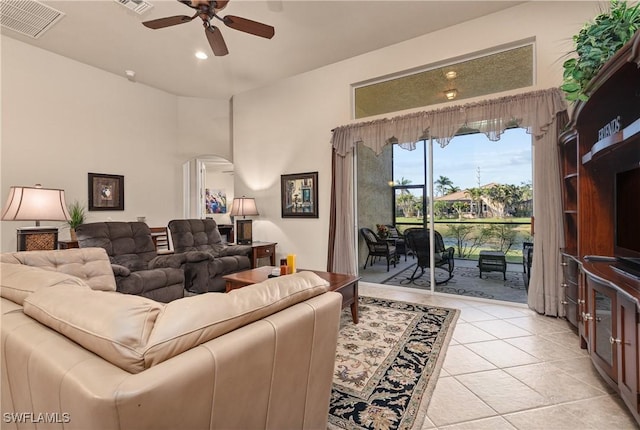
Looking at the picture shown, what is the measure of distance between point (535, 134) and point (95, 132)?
599 centimetres

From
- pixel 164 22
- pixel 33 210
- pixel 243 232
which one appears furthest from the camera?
pixel 243 232

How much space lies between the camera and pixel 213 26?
8.86 feet

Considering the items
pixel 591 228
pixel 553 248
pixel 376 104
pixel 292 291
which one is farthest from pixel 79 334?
pixel 376 104

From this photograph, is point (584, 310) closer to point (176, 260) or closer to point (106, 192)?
point (176, 260)

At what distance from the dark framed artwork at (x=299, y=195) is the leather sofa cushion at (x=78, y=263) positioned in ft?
9.53

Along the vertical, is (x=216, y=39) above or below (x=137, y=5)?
below

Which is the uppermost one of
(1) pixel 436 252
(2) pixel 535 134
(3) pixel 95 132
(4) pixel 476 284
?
(3) pixel 95 132

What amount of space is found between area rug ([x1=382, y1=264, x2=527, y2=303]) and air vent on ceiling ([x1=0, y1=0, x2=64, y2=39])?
5.35 metres

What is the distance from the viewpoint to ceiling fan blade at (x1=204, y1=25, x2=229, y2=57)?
2.71 metres

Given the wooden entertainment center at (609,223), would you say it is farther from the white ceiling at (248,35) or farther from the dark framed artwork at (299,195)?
the dark framed artwork at (299,195)

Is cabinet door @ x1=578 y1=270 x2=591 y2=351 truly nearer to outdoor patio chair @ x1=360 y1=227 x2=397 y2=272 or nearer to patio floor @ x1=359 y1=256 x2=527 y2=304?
patio floor @ x1=359 y1=256 x2=527 y2=304

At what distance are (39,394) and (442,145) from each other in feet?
13.2

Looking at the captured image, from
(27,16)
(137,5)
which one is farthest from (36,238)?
(137,5)

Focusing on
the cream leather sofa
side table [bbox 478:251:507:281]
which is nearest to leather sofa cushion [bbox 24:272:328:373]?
the cream leather sofa
